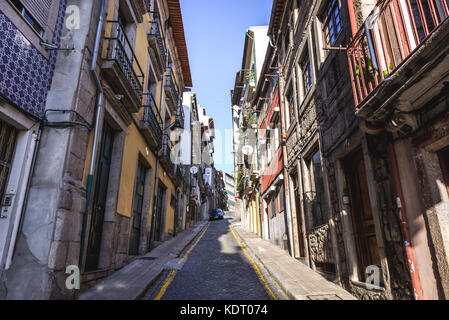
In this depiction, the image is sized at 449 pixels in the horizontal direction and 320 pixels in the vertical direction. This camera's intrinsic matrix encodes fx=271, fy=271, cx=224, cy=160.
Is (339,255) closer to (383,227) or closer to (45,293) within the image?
(383,227)

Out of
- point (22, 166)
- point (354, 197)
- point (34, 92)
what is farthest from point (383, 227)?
point (34, 92)

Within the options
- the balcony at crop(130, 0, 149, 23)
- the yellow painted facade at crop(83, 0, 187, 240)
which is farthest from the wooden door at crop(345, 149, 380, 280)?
the balcony at crop(130, 0, 149, 23)

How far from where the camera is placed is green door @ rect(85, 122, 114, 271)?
617 cm

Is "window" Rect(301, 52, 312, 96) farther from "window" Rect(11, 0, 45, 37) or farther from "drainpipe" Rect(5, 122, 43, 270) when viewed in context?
"drainpipe" Rect(5, 122, 43, 270)

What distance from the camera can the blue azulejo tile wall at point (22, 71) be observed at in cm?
393

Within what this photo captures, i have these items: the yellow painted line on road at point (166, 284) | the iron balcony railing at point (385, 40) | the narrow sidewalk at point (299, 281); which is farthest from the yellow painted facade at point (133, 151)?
the iron balcony railing at point (385, 40)

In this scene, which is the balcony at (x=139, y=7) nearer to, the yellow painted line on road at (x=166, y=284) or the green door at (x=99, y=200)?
the green door at (x=99, y=200)

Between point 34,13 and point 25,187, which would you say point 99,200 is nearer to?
point 25,187

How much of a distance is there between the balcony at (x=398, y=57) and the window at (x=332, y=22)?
7.31ft

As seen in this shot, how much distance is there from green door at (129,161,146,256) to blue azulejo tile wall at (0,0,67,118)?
496 centimetres

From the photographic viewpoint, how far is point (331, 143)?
6406mm

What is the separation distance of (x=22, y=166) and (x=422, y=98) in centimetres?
592

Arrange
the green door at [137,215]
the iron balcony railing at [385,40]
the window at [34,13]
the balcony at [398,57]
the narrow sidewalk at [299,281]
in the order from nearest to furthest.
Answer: the balcony at [398,57] < the iron balcony railing at [385,40] < the window at [34,13] < the narrow sidewalk at [299,281] < the green door at [137,215]
